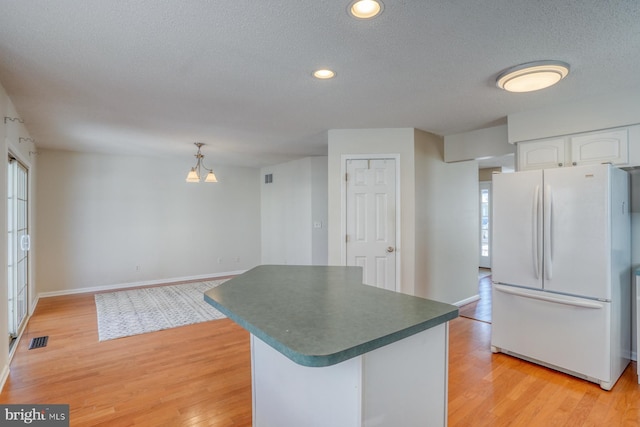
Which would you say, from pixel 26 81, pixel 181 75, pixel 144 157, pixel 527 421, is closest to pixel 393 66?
pixel 181 75

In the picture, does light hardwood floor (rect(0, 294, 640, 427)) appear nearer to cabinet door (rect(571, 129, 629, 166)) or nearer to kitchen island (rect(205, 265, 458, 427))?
kitchen island (rect(205, 265, 458, 427))

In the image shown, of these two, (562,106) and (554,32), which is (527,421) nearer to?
(554,32)

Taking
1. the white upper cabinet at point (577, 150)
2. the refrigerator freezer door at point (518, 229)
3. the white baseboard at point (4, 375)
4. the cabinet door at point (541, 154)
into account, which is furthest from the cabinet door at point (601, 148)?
the white baseboard at point (4, 375)

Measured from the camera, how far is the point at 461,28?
1.82 m

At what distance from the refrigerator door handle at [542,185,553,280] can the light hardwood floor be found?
0.92 meters

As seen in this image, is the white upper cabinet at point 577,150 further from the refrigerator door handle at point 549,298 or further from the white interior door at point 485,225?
the white interior door at point 485,225

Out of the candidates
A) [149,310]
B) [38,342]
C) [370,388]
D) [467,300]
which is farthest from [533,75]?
[38,342]

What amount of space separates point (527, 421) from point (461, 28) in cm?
254

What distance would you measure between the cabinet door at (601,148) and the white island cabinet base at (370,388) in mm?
2561

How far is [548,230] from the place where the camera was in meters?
2.80

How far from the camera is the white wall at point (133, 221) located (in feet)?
17.6

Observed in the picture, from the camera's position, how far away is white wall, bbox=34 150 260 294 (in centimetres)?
537

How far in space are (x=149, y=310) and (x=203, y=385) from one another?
2420 millimetres

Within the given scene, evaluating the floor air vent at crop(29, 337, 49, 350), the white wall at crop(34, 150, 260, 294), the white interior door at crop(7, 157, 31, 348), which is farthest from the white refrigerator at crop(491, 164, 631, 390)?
the white wall at crop(34, 150, 260, 294)
